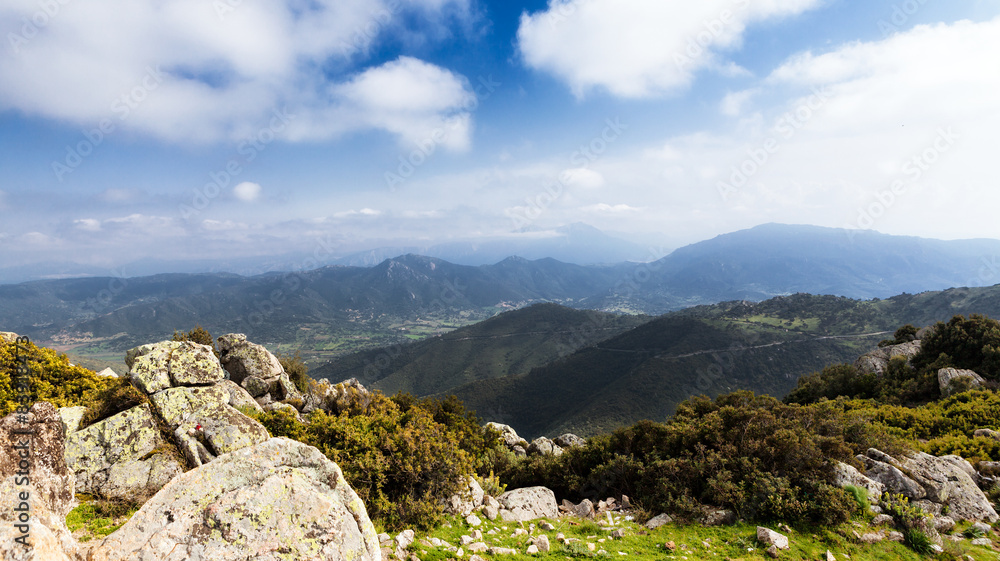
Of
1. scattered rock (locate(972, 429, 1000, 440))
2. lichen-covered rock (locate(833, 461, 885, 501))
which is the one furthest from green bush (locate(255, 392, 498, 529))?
scattered rock (locate(972, 429, 1000, 440))

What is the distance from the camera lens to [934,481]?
13.4 m

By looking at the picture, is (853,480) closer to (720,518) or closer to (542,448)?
(720,518)

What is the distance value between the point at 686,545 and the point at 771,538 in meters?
2.49

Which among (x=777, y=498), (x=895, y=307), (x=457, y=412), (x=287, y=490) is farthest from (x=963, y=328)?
(x=895, y=307)

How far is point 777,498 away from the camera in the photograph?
12.3m

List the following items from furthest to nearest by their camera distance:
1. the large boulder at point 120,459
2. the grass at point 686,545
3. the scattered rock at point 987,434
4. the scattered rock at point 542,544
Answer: the scattered rock at point 987,434, the large boulder at point 120,459, the scattered rock at point 542,544, the grass at point 686,545

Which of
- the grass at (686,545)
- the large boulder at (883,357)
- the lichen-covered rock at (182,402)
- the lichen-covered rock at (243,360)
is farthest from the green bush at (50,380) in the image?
the large boulder at (883,357)

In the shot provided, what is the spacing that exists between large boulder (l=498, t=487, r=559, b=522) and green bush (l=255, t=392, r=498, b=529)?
207 centimetres

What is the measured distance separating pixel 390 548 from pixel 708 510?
37.3ft

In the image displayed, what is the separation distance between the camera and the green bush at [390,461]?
40.1 feet

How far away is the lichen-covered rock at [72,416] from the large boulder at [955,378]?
50.3 metres

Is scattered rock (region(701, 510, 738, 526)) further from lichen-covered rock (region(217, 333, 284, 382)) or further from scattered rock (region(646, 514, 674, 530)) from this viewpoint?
lichen-covered rock (region(217, 333, 284, 382))

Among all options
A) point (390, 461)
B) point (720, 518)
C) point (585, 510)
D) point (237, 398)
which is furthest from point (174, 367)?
point (720, 518)

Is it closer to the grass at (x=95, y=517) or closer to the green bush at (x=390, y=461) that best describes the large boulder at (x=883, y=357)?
the green bush at (x=390, y=461)
